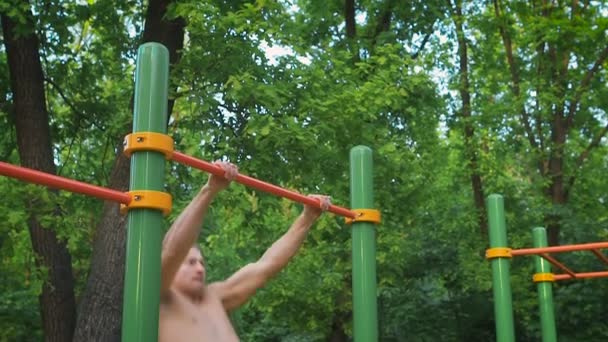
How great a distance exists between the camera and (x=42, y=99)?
6422mm

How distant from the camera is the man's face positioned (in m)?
2.76

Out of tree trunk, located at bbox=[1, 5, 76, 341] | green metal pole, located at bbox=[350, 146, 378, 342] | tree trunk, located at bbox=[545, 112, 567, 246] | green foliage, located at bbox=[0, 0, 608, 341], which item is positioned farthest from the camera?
tree trunk, located at bbox=[545, 112, 567, 246]

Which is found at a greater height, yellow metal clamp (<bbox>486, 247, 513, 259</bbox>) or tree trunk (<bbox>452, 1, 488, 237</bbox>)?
tree trunk (<bbox>452, 1, 488, 237</bbox>)

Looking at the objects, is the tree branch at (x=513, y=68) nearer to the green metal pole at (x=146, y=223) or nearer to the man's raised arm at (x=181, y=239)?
the man's raised arm at (x=181, y=239)

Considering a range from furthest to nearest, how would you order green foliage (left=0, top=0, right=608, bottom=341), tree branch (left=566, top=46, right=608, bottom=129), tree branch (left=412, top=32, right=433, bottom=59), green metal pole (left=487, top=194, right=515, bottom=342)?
1. tree branch (left=412, top=32, right=433, bottom=59)
2. tree branch (left=566, top=46, right=608, bottom=129)
3. green foliage (left=0, top=0, right=608, bottom=341)
4. green metal pole (left=487, top=194, right=515, bottom=342)

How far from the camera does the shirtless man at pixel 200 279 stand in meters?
2.38

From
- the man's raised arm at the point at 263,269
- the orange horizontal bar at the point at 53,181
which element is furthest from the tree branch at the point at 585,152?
the orange horizontal bar at the point at 53,181

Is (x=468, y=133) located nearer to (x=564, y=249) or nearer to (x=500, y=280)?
(x=500, y=280)

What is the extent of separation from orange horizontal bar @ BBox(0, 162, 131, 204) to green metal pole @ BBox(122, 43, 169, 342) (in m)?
0.07

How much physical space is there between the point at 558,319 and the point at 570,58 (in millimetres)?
3628

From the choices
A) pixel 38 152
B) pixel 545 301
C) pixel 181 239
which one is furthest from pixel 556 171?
pixel 181 239

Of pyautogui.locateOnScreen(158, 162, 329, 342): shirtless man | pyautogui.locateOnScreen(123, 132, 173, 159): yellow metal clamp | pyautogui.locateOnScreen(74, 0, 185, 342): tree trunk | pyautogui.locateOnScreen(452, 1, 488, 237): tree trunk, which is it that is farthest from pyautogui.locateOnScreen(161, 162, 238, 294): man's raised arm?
pyautogui.locateOnScreen(452, 1, 488, 237): tree trunk

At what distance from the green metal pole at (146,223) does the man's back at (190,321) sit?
476mm

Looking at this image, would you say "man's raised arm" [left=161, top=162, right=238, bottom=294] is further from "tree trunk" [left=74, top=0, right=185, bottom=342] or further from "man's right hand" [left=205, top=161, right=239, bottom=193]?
"tree trunk" [left=74, top=0, right=185, bottom=342]
